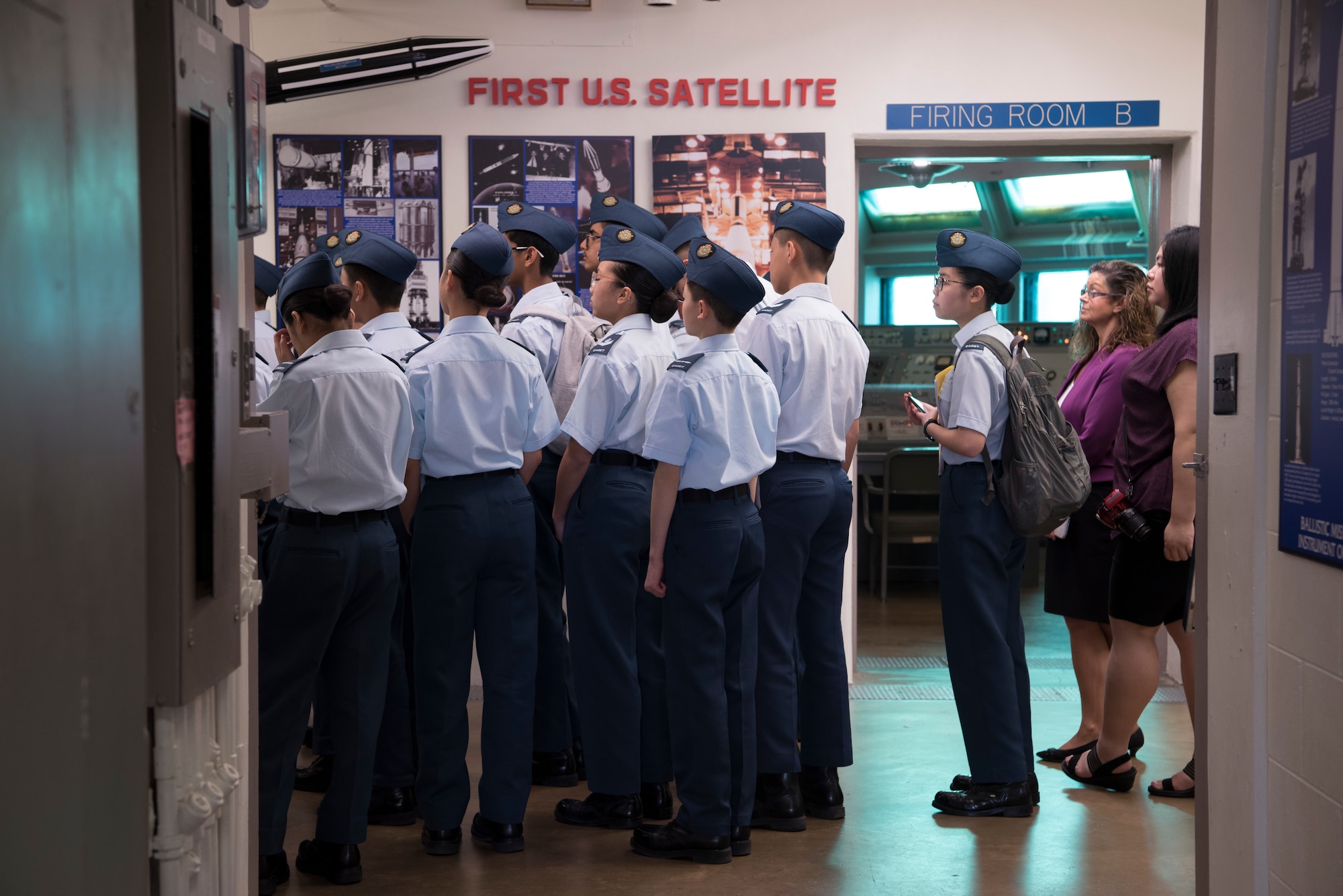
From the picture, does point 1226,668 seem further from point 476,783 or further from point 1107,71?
point 1107,71

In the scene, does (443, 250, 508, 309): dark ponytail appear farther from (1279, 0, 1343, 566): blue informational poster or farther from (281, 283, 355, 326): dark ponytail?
(1279, 0, 1343, 566): blue informational poster

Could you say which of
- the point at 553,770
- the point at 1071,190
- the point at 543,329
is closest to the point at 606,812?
the point at 553,770

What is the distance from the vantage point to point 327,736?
4.05m

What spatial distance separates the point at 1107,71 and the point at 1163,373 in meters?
2.10

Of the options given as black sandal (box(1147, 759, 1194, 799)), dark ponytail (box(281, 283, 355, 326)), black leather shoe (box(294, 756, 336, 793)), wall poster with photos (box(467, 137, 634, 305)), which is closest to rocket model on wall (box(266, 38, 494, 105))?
wall poster with photos (box(467, 137, 634, 305))

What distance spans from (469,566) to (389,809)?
0.97m

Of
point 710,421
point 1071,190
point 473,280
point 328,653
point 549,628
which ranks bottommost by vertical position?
point 549,628

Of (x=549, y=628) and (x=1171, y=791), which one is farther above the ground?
(x=549, y=628)

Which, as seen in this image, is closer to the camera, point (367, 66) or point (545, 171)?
point (367, 66)

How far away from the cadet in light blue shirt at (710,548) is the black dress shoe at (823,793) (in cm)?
45

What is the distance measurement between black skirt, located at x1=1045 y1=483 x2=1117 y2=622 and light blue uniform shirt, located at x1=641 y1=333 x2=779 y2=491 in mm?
1546

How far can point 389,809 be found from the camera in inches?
144

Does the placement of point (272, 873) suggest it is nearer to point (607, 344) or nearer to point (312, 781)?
point (312, 781)

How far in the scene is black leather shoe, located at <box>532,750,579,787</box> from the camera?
13.4 ft
